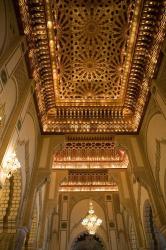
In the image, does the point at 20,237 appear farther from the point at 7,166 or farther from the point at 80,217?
the point at 80,217

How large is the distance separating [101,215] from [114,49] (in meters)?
9.44

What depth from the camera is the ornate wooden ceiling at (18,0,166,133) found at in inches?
222

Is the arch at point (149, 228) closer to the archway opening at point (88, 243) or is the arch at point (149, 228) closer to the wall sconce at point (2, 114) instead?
the archway opening at point (88, 243)

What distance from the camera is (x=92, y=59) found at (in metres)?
6.76

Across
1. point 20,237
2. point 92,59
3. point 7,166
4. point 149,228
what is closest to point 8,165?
point 7,166

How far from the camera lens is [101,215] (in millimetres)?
12438

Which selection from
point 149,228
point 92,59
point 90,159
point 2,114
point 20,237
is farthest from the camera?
point 90,159

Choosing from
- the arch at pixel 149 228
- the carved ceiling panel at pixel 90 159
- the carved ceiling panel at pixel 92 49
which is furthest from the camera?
the carved ceiling panel at pixel 90 159

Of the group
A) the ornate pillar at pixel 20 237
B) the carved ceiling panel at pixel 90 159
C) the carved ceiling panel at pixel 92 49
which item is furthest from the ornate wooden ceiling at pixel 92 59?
the ornate pillar at pixel 20 237

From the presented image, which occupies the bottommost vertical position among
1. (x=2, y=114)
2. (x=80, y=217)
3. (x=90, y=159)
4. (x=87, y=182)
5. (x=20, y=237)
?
(x=20, y=237)

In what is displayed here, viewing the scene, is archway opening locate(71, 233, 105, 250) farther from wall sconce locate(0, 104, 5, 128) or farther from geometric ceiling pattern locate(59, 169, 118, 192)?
wall sconce locate(0, 104, 5, 128)

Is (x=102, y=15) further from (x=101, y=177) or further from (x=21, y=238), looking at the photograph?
(x=101, y=177)

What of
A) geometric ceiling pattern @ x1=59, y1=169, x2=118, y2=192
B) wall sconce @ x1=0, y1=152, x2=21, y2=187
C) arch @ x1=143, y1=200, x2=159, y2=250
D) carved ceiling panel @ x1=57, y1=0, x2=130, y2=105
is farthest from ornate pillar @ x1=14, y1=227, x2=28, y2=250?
geometric ceiling pattern @ x1=59, y1=169, x2=118, y2=192

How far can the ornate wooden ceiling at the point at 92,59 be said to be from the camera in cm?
564
